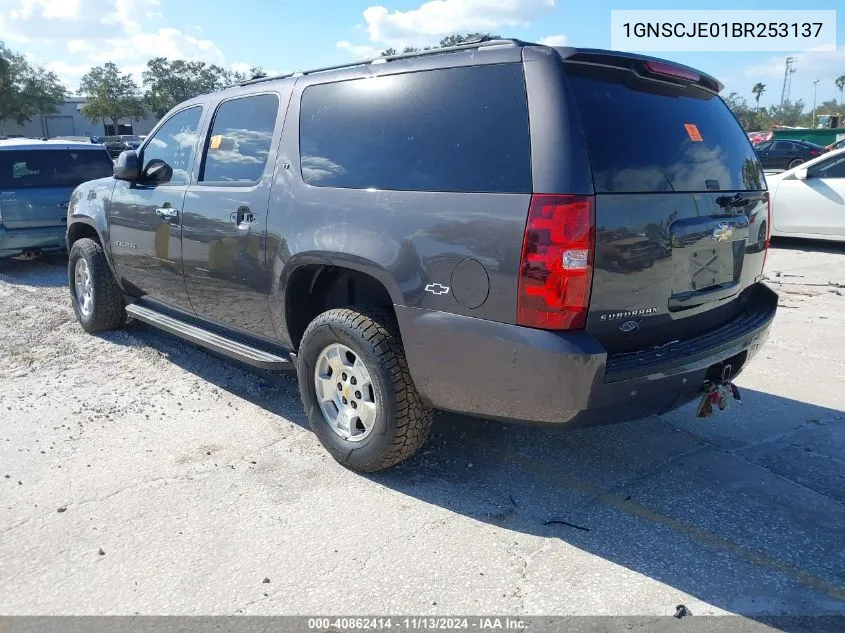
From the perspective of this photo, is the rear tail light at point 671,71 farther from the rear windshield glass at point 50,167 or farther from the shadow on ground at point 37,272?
the rear windshield glass at point 50,167

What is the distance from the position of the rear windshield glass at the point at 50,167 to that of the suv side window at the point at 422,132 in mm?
6734

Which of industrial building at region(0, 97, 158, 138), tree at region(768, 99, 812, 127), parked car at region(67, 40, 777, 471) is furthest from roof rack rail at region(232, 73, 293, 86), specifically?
→ tree at region(768, 99, 812, 127)

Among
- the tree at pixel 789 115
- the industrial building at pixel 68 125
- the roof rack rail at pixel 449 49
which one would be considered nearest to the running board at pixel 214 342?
the roof rack rail at pixel 449 49

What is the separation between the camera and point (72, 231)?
20.3 ft

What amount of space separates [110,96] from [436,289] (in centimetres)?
7215

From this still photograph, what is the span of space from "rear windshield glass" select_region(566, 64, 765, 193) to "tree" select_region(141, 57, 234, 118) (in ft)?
221

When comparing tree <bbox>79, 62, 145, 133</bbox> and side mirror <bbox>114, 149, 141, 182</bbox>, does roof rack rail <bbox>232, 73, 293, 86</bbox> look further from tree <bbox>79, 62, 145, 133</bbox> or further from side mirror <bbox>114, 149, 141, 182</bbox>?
tree <bbox>79, 62, 145, 133</bbox>

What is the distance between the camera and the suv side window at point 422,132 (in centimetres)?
282

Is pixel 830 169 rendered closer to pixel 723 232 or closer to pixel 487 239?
pixel 723 232

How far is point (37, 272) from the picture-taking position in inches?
356

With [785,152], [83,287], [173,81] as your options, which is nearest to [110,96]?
[173,81]

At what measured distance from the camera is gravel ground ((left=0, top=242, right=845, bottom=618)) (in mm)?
2623

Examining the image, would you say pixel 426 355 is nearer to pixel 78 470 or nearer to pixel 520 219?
pixel 520 219

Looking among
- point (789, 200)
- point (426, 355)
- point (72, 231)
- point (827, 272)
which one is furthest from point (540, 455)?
point (789, 200)
